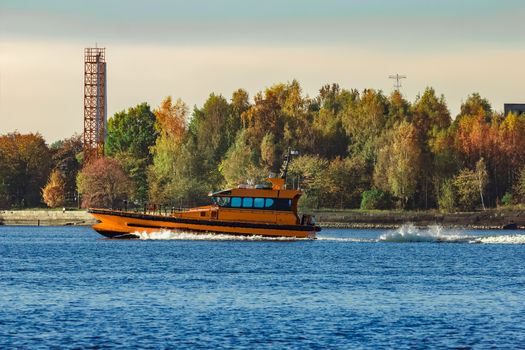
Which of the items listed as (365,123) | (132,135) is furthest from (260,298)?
(132,135)

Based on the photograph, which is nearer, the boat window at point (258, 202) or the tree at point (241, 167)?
the boat window at point (258, 202)

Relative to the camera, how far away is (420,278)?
63812 millimetres

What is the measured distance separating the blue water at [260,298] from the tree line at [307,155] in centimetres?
6310

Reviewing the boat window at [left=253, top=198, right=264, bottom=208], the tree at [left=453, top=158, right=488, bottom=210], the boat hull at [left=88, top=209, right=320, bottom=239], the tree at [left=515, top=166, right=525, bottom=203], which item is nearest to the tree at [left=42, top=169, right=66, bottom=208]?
the tree at [left=453, top=158, right=488, bottom=210]

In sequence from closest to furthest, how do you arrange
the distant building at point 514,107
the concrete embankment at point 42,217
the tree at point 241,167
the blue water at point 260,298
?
the blue water at point 260,298, the tree at point 241,167, the concrete embankment at point 42,217, the distant building at point 514,107

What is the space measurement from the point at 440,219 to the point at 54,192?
55.7 m

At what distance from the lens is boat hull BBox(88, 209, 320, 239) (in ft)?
301

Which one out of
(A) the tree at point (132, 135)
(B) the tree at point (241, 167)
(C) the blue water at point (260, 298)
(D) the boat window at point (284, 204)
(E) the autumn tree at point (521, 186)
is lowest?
(C) the blue water at point (260, 298)

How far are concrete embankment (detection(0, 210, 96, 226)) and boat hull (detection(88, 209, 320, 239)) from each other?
6381 cm

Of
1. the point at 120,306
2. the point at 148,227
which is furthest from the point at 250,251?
the point at 120,306

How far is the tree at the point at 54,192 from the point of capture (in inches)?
6713

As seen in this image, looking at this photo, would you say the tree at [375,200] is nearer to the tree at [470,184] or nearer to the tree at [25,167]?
the tree at [470,184]

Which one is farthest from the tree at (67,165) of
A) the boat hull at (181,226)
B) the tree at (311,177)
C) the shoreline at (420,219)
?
the boat hull at (181,226)

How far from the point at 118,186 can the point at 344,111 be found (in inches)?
1250
